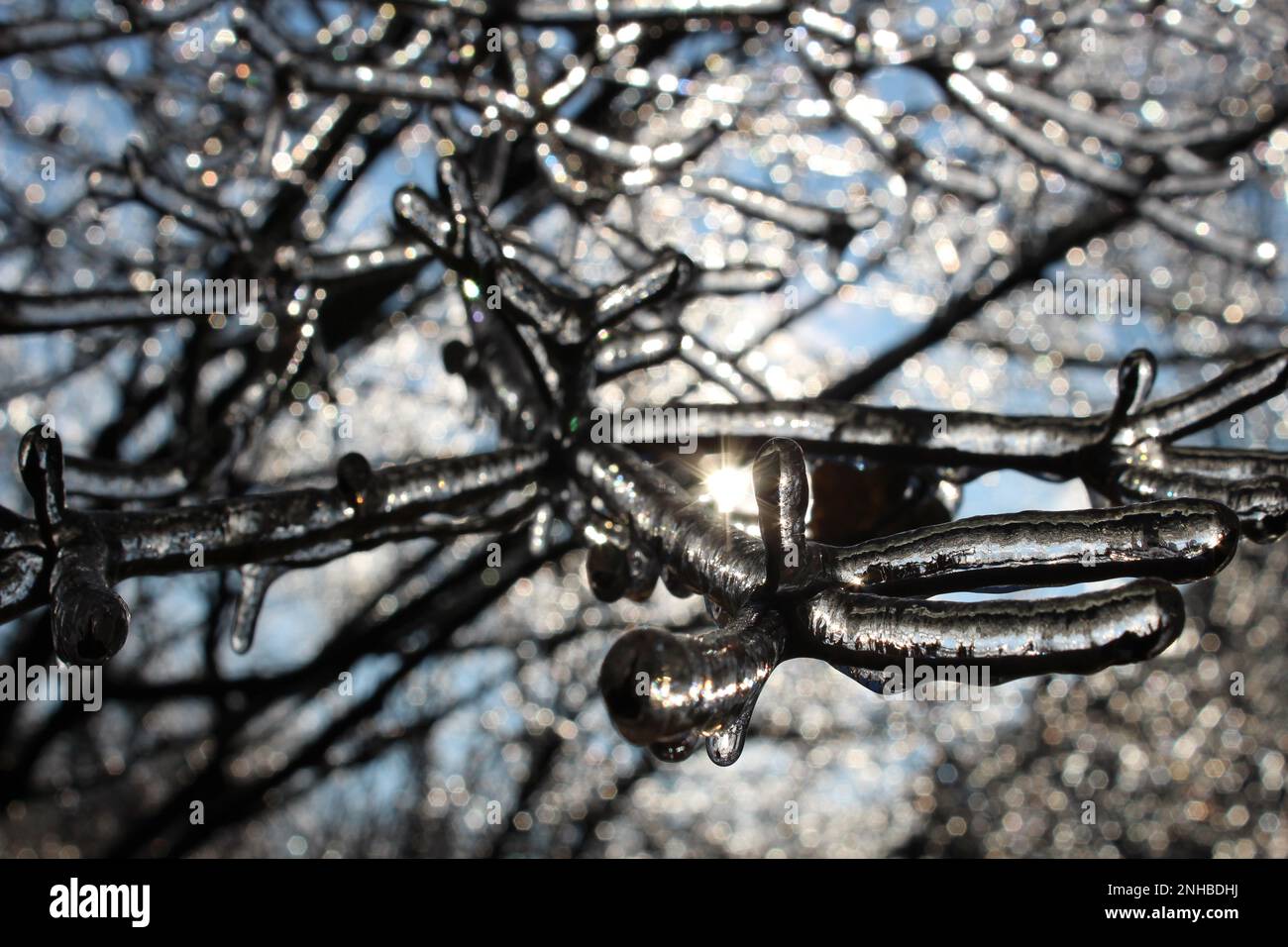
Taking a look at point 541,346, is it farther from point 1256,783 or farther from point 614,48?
point 1256,783

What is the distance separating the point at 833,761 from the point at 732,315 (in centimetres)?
529

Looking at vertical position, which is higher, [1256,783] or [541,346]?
[541,346]

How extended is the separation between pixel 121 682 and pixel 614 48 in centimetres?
483

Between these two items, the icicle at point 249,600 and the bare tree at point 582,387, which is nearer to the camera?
the bare tree at point 582,387

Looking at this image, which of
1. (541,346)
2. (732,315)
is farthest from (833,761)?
(541,346)

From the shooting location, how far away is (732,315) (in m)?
6.61

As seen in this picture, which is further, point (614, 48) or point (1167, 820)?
point (1167, 820)

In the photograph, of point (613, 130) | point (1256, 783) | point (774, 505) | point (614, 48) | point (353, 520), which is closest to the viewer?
point (774, 505)

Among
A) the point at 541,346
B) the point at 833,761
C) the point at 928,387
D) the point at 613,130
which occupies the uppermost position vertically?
the point at 613,130

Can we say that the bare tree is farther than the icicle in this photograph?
No

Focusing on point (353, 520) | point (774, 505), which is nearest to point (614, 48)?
point (353, 520)
